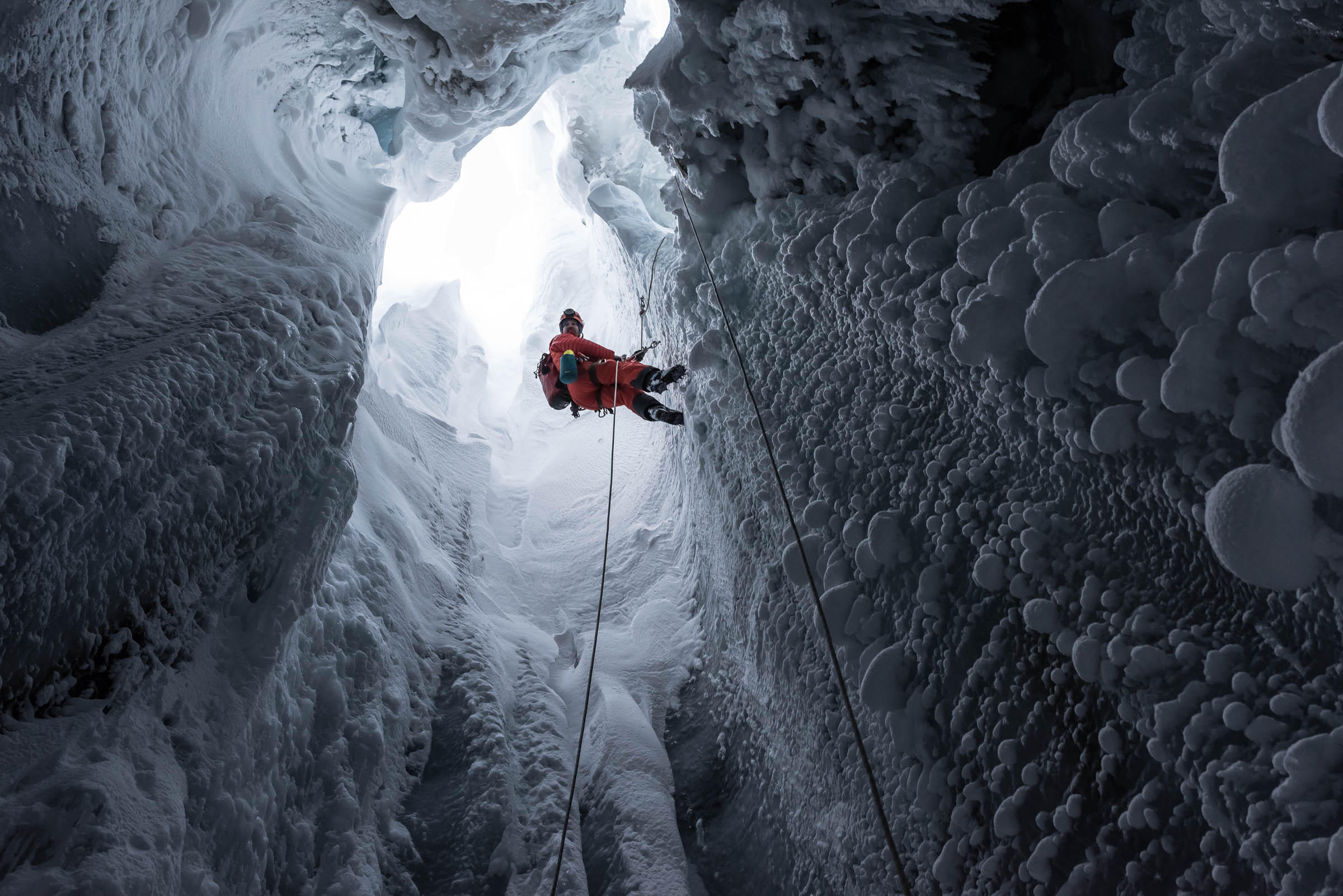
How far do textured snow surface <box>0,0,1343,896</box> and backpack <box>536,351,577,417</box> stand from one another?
2.50 ft

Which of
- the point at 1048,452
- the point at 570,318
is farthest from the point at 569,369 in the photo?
the point at 1048,452

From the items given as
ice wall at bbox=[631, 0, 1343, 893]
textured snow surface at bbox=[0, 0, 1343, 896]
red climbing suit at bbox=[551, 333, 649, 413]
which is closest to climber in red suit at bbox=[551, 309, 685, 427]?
red climbing suit at bbox=[551, 333, 649, 413]

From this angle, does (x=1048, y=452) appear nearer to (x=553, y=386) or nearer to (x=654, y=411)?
(x=654, y=411)

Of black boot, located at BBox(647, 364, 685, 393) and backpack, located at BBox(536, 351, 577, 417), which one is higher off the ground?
backpack, located at BBox(536, 351, 577, 417)

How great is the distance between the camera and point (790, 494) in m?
2.31

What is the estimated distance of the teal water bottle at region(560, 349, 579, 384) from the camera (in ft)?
12.1

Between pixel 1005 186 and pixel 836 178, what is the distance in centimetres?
85

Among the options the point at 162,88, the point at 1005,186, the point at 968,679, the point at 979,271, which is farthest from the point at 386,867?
the point at 162,88

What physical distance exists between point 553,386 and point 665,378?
1.15 metres

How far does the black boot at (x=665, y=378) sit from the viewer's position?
3.18 meters

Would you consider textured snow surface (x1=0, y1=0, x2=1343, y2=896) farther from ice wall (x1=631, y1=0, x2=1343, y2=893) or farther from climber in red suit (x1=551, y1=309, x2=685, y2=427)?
climber in red suit (x1=551, y1=309, x2=685, y2=427)

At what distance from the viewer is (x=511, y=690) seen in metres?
3.39

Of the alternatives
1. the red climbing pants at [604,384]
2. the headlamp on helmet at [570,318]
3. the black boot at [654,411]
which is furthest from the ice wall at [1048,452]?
the headlamp on helmet at [570,318]

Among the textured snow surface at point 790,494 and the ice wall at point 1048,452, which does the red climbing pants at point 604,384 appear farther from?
the ice wall at point 1048,452
